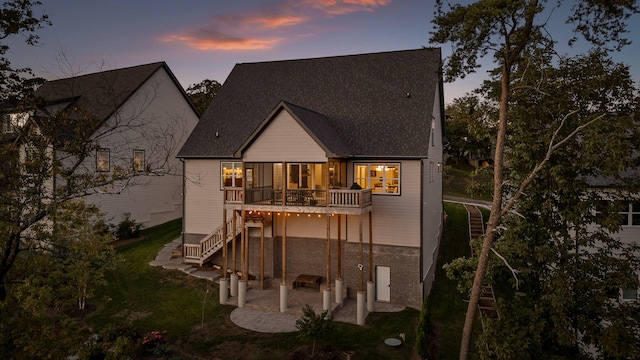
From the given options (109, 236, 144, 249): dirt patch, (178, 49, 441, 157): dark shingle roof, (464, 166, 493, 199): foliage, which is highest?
(178, 49, 441, 157): dark shingle roof

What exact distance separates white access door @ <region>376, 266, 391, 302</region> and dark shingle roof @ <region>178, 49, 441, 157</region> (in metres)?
5.71

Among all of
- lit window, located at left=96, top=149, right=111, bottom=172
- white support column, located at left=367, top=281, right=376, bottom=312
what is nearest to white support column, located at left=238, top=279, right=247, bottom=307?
white support column, located at left=367, top=281, right=376, bottom=312

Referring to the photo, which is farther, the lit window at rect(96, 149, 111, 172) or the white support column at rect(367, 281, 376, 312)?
the lit window at rect(96, 149, 111, 172)

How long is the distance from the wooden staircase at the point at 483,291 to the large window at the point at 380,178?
4654 millimetres

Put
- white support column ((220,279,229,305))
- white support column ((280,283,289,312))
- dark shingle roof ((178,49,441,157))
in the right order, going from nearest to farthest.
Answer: white support column ((280,283,289,312)) → white support column ((220,279,229,305)) → dark shingle roof ((178,49,441,157))

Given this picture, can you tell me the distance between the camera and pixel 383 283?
18766 mm

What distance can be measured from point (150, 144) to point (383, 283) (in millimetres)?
20948

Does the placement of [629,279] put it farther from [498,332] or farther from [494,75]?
[494,75]

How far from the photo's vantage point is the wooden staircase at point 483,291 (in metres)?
17.7

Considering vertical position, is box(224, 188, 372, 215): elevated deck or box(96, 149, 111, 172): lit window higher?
box(96, 149, 111, 172): lit window

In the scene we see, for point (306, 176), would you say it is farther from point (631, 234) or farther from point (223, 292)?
point (631, 234)

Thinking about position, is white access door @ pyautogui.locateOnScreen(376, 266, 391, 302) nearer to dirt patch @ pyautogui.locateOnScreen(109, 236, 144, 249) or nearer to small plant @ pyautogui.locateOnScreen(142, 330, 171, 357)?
small plant @ pyautogui.locateOnScreen(142, 330, 171, 357)

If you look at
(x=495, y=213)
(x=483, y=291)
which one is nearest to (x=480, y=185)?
(x=495, y=213)

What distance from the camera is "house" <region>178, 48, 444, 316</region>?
18234mm
